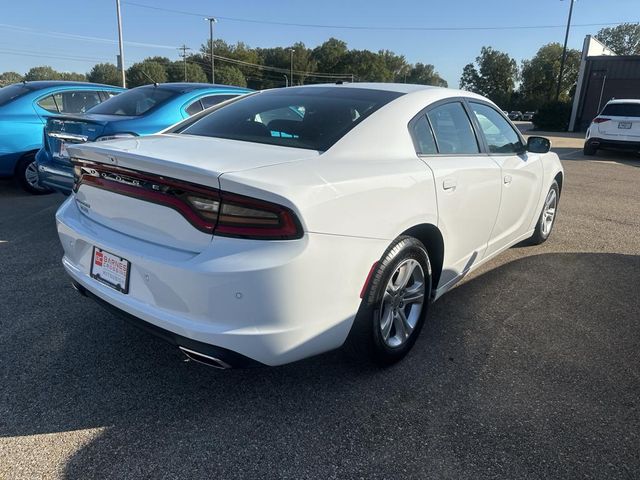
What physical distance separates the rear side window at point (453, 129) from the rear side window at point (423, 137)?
0.21 feet

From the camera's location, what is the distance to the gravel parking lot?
2053 millimetres

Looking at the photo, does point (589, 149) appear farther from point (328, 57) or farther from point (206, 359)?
point (328, 57)

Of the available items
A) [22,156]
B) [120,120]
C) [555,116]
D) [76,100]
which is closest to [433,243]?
[120,120]

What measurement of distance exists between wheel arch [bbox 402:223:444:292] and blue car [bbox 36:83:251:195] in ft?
10.5

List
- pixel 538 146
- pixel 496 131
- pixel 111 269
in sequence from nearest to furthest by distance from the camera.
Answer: pixel 111 269, pixel 496 131, pixel 538 146

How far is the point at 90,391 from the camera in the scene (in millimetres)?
2463

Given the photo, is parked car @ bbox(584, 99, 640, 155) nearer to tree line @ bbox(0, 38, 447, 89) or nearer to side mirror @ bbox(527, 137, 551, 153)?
side mirror @ bbox(527, 137, 551, 153)

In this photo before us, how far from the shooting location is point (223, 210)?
77.4 inches

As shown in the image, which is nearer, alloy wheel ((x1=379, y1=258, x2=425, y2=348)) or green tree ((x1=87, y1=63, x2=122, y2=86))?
alloy wheel ((x1=379, y1=258, x2=425, y2=348))

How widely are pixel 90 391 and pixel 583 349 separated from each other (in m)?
2.85

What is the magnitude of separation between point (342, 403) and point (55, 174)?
4120 millimetres

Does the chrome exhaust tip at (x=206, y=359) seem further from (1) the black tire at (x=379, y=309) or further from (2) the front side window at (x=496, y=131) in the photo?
(2) the front side window at (x=496, y=131)

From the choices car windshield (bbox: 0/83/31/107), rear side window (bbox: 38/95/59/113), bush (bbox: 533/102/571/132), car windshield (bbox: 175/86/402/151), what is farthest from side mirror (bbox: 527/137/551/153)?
bush (bbox: 533/102/571/132)

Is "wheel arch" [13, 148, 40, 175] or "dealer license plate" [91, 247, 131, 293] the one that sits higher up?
"dealer license plate" [91, 247, 131, 293]
